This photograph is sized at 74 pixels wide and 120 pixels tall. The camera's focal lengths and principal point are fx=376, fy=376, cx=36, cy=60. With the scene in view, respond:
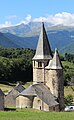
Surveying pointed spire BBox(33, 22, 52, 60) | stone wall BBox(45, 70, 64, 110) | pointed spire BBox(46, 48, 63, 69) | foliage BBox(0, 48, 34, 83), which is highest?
pointed spire BBox(33, 22, 52, 60)

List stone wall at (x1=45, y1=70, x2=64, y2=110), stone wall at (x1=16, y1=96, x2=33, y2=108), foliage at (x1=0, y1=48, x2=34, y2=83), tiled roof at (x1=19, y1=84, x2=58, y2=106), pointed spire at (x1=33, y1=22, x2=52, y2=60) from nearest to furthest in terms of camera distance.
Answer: tiled roof at (x1=19, y1=84, x2=58, y2=106)
stone wall at (x1=16, y1=96, x2=33, y2=108)
stone wall at (x1=45, y1=70, x2=64, y2=110)
pointed spire at (x1=33, y1=22, x2=52, y2=60)
foliage at (x1=0, y1=48, x2=34, y2=83)

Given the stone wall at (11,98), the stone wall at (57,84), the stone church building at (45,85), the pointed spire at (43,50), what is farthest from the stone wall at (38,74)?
the stone wall at (11,98)

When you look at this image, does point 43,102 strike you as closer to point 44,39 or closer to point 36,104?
point 36,104

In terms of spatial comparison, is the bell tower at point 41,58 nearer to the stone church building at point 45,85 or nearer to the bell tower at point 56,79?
the stone church building at point 45,85

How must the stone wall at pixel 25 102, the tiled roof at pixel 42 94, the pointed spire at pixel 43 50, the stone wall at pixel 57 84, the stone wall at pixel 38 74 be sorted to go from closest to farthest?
the tiled roof at pixel 42 94
the stone wall at pixel 25 102
the stone wall at pixel 57 84
the pointed spire at pixel 43 50
the stone wall at pixel 38 74

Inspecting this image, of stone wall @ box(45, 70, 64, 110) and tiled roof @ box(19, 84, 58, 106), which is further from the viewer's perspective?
stone wall @ box(45, 70, 64, 110)

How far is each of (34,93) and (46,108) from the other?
2.98m

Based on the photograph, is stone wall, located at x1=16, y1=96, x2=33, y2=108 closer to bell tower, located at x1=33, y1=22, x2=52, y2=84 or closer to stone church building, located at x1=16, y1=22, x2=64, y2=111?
stone church building, located at x1=16, y1=22, x2=64, y2=111

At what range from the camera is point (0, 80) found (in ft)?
433

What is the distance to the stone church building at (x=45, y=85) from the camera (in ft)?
191

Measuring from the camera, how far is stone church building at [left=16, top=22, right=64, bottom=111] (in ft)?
191

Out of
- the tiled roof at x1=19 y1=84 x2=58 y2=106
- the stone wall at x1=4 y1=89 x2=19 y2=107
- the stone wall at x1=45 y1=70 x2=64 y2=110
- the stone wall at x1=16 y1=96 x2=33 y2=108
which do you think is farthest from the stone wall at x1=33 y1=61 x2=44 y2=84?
the stone wall at x1=4 y1=89 x2=19 y2=107

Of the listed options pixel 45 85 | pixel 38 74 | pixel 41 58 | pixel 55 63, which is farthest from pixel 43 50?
pixel 45 85

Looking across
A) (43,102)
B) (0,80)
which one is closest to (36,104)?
(43,102)
